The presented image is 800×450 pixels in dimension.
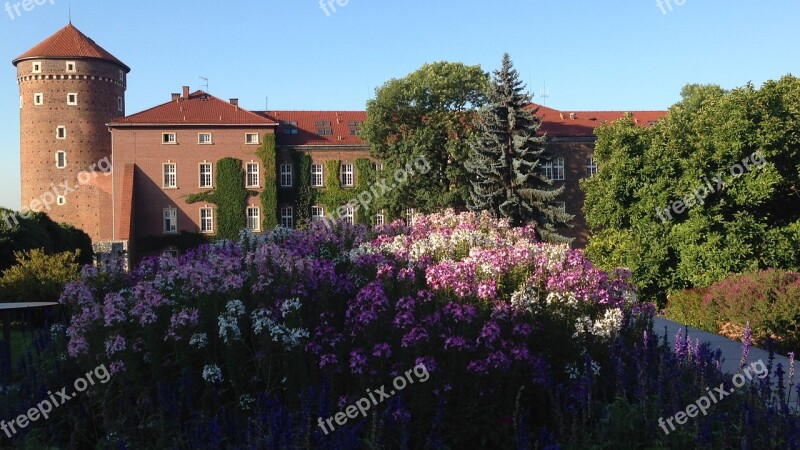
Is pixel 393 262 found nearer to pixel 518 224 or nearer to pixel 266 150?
pixel 518 224

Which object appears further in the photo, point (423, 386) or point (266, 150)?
point (266, 150)

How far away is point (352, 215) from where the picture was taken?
43.9 m

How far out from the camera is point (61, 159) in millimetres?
50750

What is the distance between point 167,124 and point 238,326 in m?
39.9

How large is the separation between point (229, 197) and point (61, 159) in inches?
610

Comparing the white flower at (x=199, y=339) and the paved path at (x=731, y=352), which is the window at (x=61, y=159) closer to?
the paved path at (x=731, y=352)

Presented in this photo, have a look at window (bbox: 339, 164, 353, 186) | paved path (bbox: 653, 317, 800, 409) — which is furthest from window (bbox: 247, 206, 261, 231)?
paved path (bbox: 653, 317, 800, 409)

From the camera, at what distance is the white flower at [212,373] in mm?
5977

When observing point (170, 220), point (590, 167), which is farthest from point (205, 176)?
point (590, 167)

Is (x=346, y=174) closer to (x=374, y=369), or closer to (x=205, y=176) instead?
(x=205, y=176)

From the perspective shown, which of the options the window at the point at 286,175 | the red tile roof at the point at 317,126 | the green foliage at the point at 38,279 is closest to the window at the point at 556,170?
the red tile roof at the point at 317,126

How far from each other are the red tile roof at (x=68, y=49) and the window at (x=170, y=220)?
1515 cm

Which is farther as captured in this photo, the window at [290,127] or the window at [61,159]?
the window at [61,159]

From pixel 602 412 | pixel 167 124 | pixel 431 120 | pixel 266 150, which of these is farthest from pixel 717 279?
pixel 167 124
